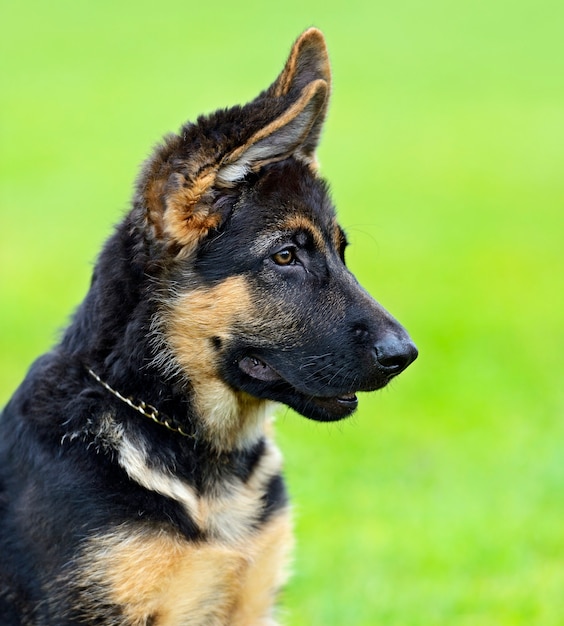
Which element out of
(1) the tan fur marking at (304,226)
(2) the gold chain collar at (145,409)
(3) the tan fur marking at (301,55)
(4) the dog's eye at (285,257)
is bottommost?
(2) the gold chain collar at (145,409)

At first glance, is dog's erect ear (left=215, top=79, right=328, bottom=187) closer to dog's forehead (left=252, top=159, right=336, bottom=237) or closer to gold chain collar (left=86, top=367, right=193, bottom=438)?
dog's forehead (left=252, top=159, right=336, bottom=237)

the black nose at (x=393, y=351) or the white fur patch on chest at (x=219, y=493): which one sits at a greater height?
the black nose at (x=393, y=351)

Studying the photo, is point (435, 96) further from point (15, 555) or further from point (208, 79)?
point (15, 555)

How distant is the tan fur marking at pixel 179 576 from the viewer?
530 centimetres

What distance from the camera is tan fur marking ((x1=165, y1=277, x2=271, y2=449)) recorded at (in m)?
5.61

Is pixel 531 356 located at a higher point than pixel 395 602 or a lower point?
higher

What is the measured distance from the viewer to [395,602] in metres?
7.69

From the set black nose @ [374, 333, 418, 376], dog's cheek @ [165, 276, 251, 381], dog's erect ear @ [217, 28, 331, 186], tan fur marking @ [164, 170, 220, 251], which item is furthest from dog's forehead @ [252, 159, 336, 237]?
black nose @ [374, 333, 418, 376]

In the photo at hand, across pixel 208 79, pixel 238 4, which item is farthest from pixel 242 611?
pixel 238 4

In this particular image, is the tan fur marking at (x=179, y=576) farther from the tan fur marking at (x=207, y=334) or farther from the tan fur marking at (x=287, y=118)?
the tan fur marking at (x=287, y=118)

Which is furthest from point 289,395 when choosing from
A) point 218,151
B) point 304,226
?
point 218,151

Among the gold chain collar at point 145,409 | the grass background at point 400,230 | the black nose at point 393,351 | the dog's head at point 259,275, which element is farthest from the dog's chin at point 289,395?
the grass background at point 400,230

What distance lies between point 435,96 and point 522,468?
20.4m

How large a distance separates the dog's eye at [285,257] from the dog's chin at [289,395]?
1.61ft
